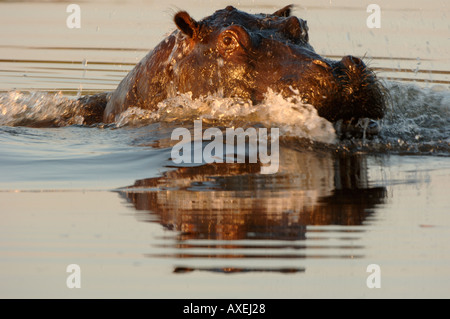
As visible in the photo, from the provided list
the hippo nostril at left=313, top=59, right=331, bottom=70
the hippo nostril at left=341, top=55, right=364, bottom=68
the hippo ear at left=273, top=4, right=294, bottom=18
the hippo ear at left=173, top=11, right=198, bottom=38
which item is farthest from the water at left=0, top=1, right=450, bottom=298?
the hippo ear at left=273, top=4, right=294, bottom=18

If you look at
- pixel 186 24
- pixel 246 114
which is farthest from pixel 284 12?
pixel 246 114

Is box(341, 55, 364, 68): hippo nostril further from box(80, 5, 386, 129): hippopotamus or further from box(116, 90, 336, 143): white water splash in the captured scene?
box(116, 90, 336, 143): white water splash

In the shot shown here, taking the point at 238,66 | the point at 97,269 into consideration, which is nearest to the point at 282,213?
the point at 97,269

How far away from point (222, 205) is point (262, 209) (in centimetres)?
28

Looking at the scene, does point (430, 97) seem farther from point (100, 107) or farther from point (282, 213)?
point (282, 213)

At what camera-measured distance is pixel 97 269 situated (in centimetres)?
489

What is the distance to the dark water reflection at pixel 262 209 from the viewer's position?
5.05m

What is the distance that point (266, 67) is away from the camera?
801 centimetres

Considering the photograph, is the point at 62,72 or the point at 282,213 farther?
the point at 62,72

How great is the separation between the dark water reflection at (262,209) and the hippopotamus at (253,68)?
0.48m

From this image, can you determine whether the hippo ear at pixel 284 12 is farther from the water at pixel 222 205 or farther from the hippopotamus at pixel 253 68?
the water at pixel 222 205

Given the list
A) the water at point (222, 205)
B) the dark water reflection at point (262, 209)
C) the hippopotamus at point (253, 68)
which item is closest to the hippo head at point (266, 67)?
the hippopotamus at point (253, 68)
